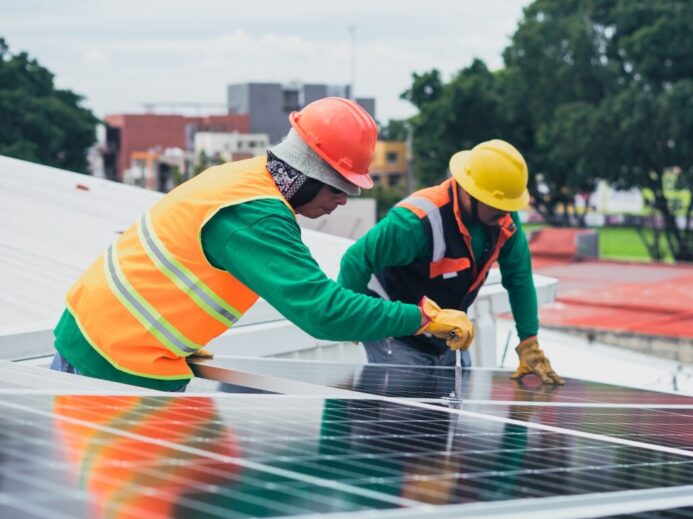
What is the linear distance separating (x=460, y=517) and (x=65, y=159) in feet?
180

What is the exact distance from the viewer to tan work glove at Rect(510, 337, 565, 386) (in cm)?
589

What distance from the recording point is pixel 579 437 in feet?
11.7

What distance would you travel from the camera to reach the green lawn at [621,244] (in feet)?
208

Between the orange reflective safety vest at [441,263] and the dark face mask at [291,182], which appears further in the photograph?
the orange reflective safety vest at [441,263]

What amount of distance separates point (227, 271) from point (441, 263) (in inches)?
101

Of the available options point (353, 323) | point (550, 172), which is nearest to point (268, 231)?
point (353, 323)

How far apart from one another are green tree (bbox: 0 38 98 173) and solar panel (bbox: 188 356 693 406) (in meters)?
45.3

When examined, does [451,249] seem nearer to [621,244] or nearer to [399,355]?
[399,355]

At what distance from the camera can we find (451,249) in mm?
6117

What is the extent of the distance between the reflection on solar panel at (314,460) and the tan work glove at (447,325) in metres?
0.31

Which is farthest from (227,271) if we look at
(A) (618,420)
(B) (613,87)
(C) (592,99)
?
(C) (592,99)

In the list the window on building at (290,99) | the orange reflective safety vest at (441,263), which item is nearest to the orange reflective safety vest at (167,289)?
the orange reflective safety vest at (441,263)

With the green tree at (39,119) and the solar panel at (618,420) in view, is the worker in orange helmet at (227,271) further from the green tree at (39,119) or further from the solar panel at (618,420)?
the green tree at (39,119)

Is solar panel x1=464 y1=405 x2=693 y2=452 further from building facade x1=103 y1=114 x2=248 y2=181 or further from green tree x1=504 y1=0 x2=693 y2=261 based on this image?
building facade x1=103 y1=114 x2=248 y2=181
